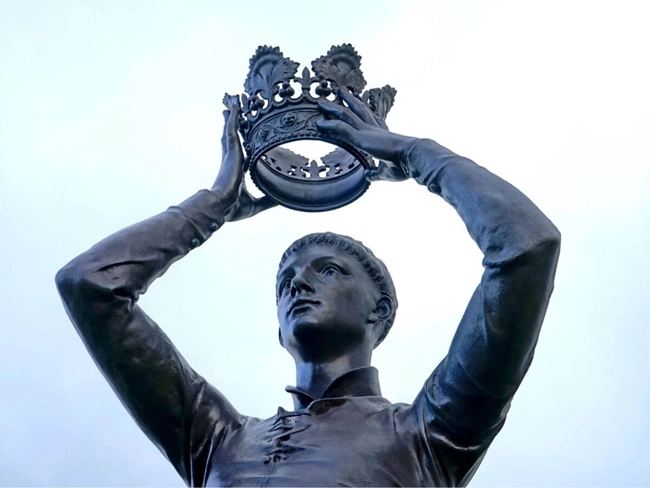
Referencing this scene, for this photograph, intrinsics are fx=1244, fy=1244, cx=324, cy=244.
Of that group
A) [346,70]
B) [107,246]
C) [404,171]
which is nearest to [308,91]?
[346,70]

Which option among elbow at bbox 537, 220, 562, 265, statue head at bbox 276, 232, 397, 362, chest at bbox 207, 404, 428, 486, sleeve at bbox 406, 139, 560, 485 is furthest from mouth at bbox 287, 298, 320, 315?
elbow at bbox 537, 220, 562, 265

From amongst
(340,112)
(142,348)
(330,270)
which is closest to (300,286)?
(330,270)

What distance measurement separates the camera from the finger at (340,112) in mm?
8672

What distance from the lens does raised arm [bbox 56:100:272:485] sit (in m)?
7.52

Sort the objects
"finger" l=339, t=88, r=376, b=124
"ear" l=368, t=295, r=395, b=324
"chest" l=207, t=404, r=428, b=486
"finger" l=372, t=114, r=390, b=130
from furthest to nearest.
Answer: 1. "finger" l=372, t=114, r=390, b=130
2. "finger" l=339, t=88, r=376, b=124
3. "ear" l=368, t=295, r=395, b=324
4. "chest" l=207, t=404, r=428, b=486

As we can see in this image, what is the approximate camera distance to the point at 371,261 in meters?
8.66

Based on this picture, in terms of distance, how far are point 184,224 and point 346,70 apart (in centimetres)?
205

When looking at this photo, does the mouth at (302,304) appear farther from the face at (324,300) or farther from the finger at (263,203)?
the finger at (263,203)

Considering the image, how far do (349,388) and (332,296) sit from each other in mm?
648

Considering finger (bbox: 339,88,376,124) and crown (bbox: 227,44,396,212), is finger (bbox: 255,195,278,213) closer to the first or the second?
crown (bbox: 227,44,396,212)

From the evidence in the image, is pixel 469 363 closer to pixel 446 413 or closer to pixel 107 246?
pixel 446 413

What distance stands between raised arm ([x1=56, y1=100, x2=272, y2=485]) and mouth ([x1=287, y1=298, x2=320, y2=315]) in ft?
2.44

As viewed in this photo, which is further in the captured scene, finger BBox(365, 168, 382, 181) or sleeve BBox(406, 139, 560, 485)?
finger BBox(365, 168, 382, 181)

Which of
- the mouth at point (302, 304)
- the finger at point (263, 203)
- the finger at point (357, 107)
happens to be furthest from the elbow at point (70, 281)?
the finger at point (357, 107)
